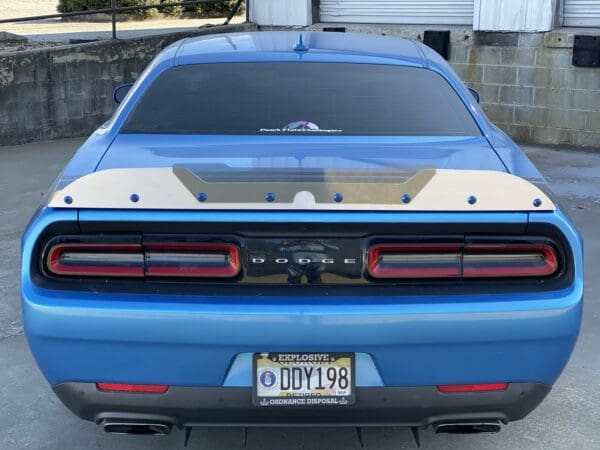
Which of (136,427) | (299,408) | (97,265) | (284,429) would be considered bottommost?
(284,429)

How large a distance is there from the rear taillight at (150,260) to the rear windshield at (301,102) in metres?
0.86

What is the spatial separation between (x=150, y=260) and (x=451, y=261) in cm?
97

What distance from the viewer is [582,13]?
9883mm

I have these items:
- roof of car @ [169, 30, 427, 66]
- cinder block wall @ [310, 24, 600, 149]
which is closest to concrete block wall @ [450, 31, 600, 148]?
cinder block wall @ [310, 24, 600, 149]

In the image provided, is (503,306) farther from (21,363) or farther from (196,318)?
(21,363)

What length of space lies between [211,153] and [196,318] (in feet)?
2.38

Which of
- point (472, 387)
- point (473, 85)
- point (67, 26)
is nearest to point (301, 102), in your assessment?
point (472, 387)

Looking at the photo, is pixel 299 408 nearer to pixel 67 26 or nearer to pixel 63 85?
pixel 63 85

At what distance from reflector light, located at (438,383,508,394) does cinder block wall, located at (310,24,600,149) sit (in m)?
7.52

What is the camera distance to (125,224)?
265 cm

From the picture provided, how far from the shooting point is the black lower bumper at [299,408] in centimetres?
268

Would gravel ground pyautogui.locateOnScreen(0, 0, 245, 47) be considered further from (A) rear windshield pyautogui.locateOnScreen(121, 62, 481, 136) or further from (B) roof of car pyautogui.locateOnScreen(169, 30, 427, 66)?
(A) rear windshield pyautogui.locateOnScreen(121, 62, 481, 136)

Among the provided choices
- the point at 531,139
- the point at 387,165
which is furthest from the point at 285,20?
the point at 387,165

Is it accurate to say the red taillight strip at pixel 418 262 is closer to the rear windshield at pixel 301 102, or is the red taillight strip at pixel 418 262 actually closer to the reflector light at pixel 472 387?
the reflector light at pixel 472 387
